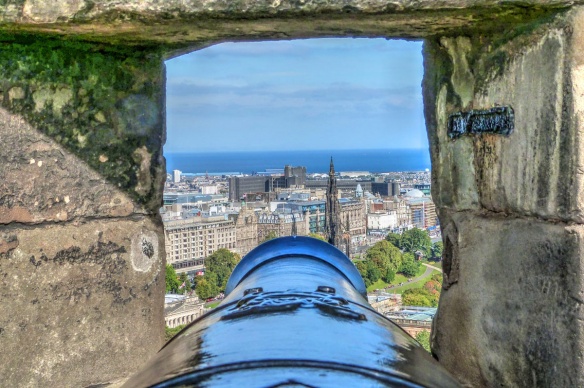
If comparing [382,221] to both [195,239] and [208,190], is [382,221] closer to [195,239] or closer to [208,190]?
[195,239]

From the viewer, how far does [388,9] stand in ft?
5.37

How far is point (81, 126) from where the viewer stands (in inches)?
79.7

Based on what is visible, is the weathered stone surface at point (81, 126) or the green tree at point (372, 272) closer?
the weathered stone surface at point (81, 126)

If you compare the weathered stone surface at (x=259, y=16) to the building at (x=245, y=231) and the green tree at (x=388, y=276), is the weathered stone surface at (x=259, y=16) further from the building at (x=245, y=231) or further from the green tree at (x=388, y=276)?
the building at (x=245, y=231)

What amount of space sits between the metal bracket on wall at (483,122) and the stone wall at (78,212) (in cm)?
69

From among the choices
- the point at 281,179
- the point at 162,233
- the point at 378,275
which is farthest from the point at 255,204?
the point at 162,233

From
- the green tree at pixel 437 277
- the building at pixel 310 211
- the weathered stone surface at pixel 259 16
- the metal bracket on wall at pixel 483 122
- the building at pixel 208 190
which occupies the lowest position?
the green tree at pixel 437 277

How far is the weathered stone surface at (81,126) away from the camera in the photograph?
1.95m

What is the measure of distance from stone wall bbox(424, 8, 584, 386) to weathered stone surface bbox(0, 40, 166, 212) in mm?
679

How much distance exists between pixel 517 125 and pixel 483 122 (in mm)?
138

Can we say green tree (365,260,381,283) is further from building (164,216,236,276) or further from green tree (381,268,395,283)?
building (164,216,236,276)

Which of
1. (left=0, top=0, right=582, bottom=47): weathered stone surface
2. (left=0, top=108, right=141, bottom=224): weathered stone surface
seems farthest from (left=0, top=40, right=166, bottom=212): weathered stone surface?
(left=0, top=0, right=582, bottom=47): weathered stone surface

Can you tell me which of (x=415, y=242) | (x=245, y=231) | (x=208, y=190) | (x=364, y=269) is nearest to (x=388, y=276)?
(x=364, y=269)

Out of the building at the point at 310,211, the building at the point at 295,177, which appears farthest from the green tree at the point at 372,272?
the building at the point at 295,177
